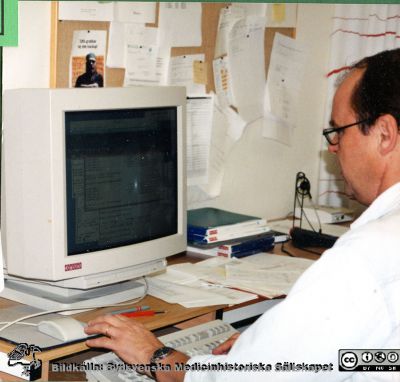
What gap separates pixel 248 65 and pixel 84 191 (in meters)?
1.21

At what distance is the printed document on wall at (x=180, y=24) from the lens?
8.56 ft

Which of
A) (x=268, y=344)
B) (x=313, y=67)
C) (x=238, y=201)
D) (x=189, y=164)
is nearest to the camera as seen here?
(x=268, y=344)

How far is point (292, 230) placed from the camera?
2840 millimetres

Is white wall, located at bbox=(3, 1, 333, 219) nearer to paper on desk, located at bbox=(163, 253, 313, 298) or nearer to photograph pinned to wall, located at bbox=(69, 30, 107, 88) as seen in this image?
paper on desk, located at bbox=(163, 253, 313, 298)

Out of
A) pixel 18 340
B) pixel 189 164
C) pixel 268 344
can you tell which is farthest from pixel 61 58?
pixel 268 344

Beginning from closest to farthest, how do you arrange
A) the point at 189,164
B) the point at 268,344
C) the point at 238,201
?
the point at 268,344, the point at 189,164, the point at 238,201

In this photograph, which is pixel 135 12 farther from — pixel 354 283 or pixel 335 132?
pixel 354 283

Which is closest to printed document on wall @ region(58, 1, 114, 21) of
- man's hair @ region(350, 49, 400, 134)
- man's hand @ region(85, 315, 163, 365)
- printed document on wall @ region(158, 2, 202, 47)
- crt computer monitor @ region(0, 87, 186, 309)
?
printed document on wall @ region(158, 2, 202, 47)

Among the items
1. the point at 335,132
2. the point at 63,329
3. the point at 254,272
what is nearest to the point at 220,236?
the point at 254,272

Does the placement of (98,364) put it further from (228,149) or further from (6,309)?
(228,149)

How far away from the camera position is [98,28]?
7.93ft

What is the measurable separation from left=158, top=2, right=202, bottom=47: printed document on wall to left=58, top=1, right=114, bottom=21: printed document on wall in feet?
0.72

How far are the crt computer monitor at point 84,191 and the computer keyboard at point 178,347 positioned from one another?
0.21 m

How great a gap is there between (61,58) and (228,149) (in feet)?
2.71
